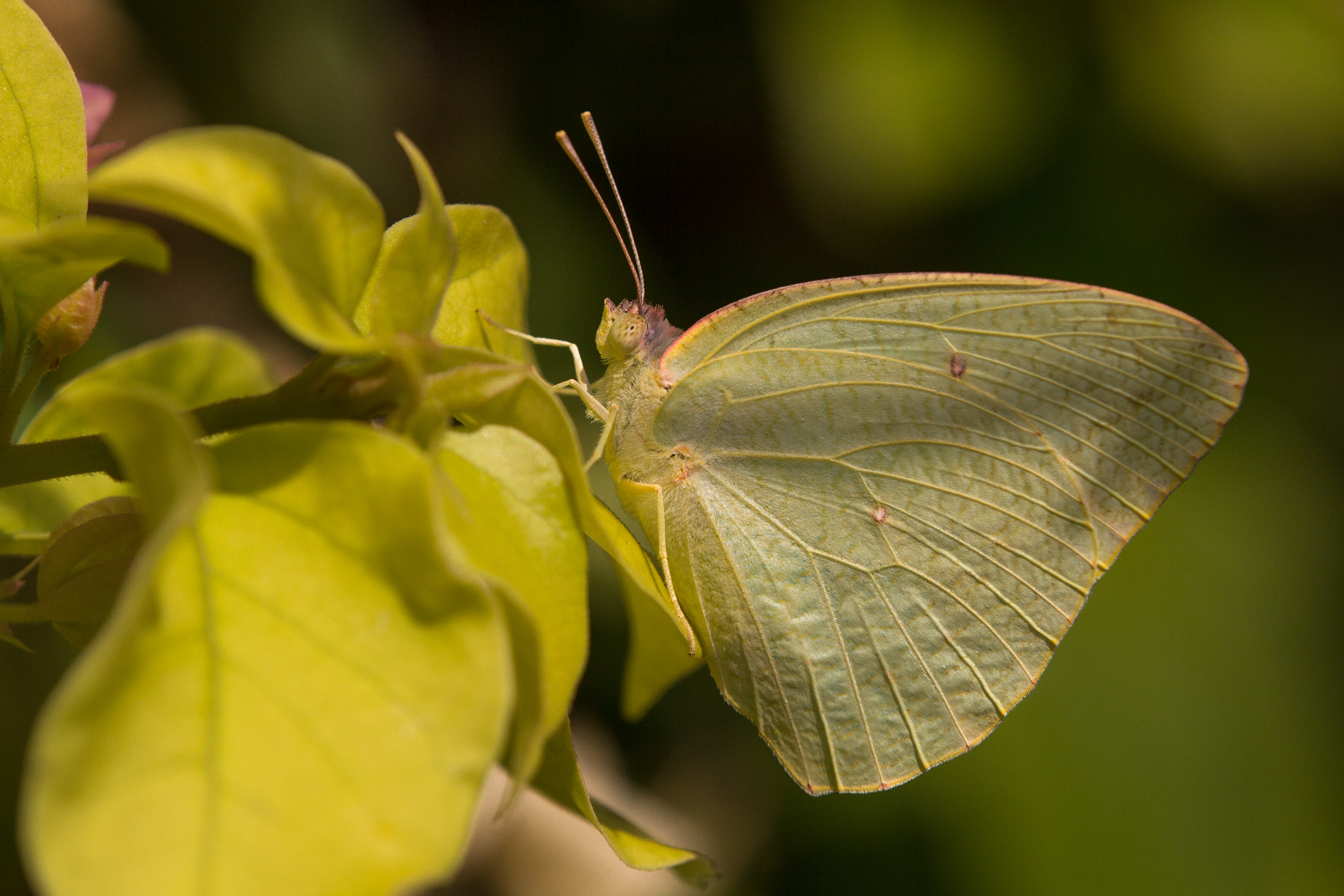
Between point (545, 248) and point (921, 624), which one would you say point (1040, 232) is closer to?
point (545, 248)

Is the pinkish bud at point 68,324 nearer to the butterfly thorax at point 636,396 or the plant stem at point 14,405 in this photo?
the plant stem at point 14,405

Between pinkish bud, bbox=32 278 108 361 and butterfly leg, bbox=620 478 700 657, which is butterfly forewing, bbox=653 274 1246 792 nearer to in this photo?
butterfly leg, bbox=620 478 700 657

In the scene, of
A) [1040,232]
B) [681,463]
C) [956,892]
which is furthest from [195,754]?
[1040,232]

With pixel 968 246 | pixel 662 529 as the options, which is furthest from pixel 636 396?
pixel 968 246

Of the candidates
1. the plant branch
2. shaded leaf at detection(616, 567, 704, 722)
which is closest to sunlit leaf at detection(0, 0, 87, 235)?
the plant branch

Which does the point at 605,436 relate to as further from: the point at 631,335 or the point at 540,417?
the point at 540,417

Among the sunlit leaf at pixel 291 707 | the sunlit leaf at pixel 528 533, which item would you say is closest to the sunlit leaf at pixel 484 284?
the sunlit leaf at pixel 528 533
